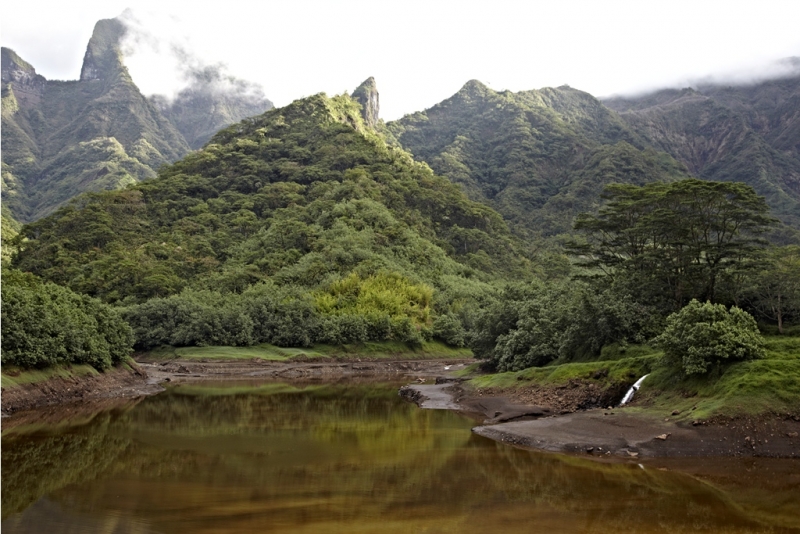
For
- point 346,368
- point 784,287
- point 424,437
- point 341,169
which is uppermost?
point 341,169

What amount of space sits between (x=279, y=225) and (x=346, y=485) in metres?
109

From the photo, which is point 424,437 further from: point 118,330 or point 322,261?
point 322,261

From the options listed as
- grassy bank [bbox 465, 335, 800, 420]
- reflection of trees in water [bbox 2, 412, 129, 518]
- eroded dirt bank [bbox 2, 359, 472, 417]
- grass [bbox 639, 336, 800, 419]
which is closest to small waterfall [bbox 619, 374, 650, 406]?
grassy bank [bbox 465, 335, 800, 420]

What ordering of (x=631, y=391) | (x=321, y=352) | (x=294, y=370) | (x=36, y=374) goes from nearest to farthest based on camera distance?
(x=631, y=391)
(x=36, y=374)
(x=294, y=370)
(x=321, y=352)

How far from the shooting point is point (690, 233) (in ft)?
159

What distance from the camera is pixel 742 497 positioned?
20453mm

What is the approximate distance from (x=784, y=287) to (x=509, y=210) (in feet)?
521

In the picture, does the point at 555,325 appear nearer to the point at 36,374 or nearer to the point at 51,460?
the point at 51,460

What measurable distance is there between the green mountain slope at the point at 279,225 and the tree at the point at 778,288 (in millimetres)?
68845

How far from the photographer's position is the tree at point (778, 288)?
39.5 metres

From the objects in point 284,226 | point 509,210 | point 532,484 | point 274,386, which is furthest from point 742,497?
point 509,210

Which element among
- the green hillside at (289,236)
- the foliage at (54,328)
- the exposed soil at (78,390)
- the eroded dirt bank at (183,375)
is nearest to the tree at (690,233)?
the eroded dirt bank at (183,375)

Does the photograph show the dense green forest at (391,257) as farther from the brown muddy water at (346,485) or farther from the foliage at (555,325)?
the brown muddy water at (346,485)

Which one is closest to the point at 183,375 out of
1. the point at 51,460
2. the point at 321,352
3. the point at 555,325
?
the point at 321,352
